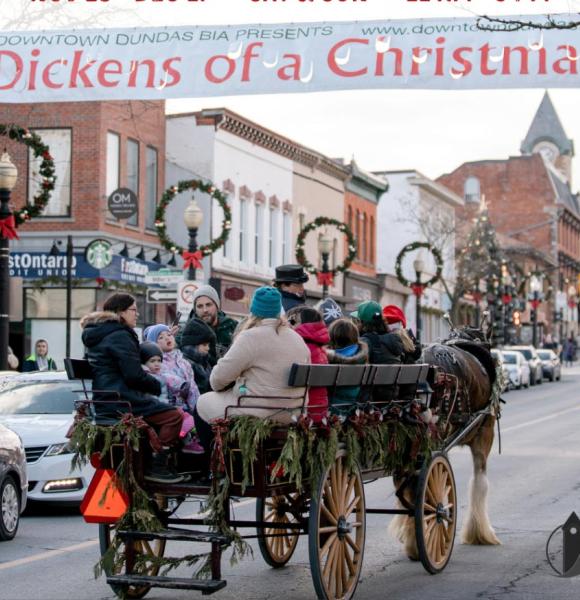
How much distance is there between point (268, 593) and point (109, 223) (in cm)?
2892

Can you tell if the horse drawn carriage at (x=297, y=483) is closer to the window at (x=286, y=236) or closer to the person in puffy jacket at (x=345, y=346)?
the person in puffy jacket at (x=345, y=346)

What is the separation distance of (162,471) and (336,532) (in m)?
1.17

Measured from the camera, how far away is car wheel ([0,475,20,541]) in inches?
482

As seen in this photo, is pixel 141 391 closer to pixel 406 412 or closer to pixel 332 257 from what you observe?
pixel 406 412

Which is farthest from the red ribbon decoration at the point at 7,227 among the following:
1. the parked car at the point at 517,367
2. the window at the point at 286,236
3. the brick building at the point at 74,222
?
the parked car at the point at 517,367

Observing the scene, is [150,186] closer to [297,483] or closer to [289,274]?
[289,274]

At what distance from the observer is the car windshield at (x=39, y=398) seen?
49.5 feet

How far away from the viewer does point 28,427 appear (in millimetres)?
14523

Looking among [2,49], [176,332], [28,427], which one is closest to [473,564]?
[176,332]

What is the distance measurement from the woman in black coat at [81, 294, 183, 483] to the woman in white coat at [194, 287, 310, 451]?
1.04ft

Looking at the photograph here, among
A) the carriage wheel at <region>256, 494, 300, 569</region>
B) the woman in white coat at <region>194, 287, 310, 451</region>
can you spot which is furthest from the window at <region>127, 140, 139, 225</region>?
the woman in white coat at <region>194, 287, 310, 451</region>

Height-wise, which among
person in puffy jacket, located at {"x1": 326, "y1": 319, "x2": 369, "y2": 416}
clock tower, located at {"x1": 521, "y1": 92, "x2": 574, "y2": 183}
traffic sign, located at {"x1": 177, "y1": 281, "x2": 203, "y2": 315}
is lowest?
person in puffy jacket, located at {"x1": 326, "y1": 319, "x2": 369, "y2": 416}

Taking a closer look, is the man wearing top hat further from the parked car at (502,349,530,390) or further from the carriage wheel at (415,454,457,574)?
the parked car at (502,349,530,390)

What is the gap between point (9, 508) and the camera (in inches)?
489
